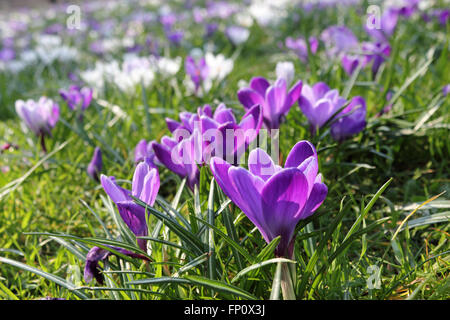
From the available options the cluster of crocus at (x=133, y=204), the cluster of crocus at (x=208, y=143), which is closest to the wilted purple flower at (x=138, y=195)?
the cluster of crocus at (x=133, y=204)

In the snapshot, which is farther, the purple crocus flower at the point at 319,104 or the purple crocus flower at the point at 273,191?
the purple crocus flower at the point at 319,104

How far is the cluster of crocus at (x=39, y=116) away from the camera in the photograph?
208 cm

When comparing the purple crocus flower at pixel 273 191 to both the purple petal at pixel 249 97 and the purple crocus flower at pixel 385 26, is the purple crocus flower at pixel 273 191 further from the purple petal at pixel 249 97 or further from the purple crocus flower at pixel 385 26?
the purple crocus flower at pixel 385 26

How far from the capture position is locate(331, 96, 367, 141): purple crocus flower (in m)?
1.58

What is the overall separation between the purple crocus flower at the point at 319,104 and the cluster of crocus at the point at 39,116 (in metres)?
1.36

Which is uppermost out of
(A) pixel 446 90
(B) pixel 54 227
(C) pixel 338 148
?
(A) pixel 446 90

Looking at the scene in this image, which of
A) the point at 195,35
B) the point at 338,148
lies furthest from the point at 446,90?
the point at 195,35

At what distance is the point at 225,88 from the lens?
3.03m

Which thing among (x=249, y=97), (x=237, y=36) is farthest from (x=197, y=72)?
(x=237, y=36)

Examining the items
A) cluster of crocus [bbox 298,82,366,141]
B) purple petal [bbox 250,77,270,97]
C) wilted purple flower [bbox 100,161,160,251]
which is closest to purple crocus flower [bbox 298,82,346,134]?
cluster of crocus [bbox 298,82,366,141]

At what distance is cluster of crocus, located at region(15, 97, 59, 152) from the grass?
11 cm

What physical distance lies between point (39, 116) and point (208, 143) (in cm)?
128
